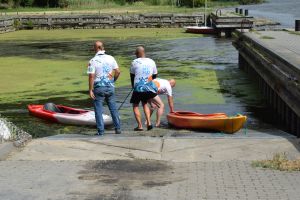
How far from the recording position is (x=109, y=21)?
2485 inches

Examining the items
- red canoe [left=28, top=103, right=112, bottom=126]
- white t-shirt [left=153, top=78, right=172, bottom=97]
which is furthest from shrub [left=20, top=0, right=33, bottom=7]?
white t-shirt [left=153, top=78, right=172, bottom=97]

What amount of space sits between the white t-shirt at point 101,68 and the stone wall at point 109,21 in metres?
50.8

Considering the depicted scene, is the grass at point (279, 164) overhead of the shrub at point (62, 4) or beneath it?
beneath

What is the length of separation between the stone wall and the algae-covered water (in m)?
17.5

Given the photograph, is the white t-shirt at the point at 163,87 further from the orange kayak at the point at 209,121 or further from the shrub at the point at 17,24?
the shrub at the point at 17,24

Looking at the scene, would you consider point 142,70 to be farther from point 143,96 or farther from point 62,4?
point 62,4

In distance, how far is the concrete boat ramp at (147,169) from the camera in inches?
307

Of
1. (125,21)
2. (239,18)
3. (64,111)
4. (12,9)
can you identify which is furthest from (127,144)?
(12,9)

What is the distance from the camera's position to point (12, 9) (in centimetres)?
9675

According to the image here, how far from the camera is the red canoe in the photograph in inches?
589

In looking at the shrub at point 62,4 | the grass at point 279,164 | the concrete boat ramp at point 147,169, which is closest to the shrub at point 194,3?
the shrub at point 62,4

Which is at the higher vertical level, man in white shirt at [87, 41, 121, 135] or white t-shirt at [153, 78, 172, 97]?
man in white shirt at [87, 41, 121, 135]

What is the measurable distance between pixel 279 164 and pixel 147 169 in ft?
6.76

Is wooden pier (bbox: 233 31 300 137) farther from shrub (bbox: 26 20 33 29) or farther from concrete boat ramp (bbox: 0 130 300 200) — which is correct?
shrub (bbox: 26 20 33 29)
